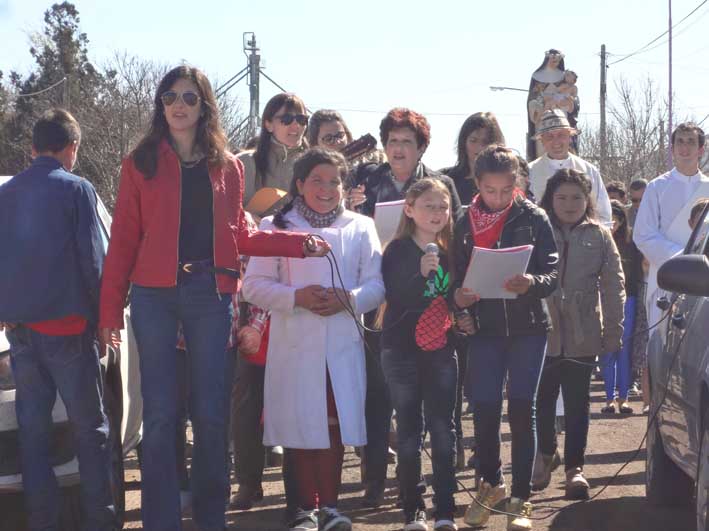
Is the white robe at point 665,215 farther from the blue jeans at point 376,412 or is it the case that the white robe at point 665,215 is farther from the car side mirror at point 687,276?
the car side mirror at point 687,276

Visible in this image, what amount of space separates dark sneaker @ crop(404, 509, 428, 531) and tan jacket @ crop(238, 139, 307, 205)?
7.44ft

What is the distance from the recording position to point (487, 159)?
278 inches

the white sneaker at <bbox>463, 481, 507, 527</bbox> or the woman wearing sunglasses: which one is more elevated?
the woman wearing sunglasses

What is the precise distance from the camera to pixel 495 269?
681 centimetres

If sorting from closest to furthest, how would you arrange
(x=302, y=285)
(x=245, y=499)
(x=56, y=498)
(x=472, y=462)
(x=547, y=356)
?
(x=56, y=498) < (x=302, y=285) < (x=245, y=499) < (x=547, y=356) < (x=472, y=462)

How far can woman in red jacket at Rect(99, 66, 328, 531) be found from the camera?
6242 mm

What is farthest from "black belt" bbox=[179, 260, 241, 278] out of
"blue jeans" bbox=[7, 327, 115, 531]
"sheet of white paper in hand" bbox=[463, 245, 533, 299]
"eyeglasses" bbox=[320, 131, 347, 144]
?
"eyeglasses" bbox=[320, 131, 347, 144]

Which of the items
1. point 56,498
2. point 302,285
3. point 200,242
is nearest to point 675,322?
point 302,285

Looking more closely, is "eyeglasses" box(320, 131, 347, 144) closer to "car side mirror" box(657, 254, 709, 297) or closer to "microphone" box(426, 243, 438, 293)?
"microphone" box(426, 243, 438, 293)

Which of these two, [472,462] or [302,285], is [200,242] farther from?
[472,462]

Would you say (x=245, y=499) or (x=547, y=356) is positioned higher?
(x=547, y=356)

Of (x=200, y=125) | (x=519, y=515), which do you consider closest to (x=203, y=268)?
(x=200, y=125)

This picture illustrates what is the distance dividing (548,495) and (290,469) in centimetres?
192

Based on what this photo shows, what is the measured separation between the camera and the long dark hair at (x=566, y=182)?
8.10 metres
